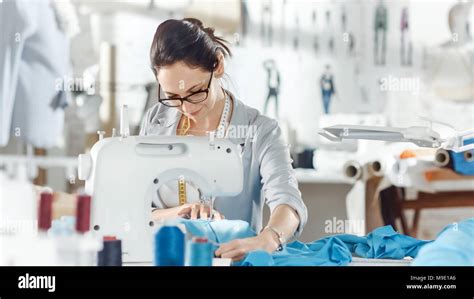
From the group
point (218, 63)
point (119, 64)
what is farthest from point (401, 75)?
point (218, 63)

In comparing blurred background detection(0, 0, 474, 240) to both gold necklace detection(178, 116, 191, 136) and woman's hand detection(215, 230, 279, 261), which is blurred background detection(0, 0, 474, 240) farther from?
woman's hand detection(215, 230, 279, 261)

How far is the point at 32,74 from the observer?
3217 millimetres

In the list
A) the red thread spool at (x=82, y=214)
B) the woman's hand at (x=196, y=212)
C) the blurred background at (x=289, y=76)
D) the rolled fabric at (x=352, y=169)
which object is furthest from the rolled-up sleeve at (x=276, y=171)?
the rolled fabric at (x=352, y=169)

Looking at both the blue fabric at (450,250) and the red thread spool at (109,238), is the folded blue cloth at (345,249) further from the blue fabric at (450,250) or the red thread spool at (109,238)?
the red thread spool at (109,238)

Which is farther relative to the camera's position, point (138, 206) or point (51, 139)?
point (51, 139)

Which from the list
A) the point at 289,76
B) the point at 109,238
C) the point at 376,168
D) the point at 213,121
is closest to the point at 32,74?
the point at 289,76

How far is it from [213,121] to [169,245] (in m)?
0.77

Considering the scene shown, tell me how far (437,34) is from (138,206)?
2708 millimetres

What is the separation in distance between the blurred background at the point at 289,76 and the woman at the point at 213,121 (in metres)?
0.94

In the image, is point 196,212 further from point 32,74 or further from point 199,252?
point 32,74

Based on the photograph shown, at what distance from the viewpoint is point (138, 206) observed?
64.4 inches

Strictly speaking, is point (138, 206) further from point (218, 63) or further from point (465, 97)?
point (465, 97)
